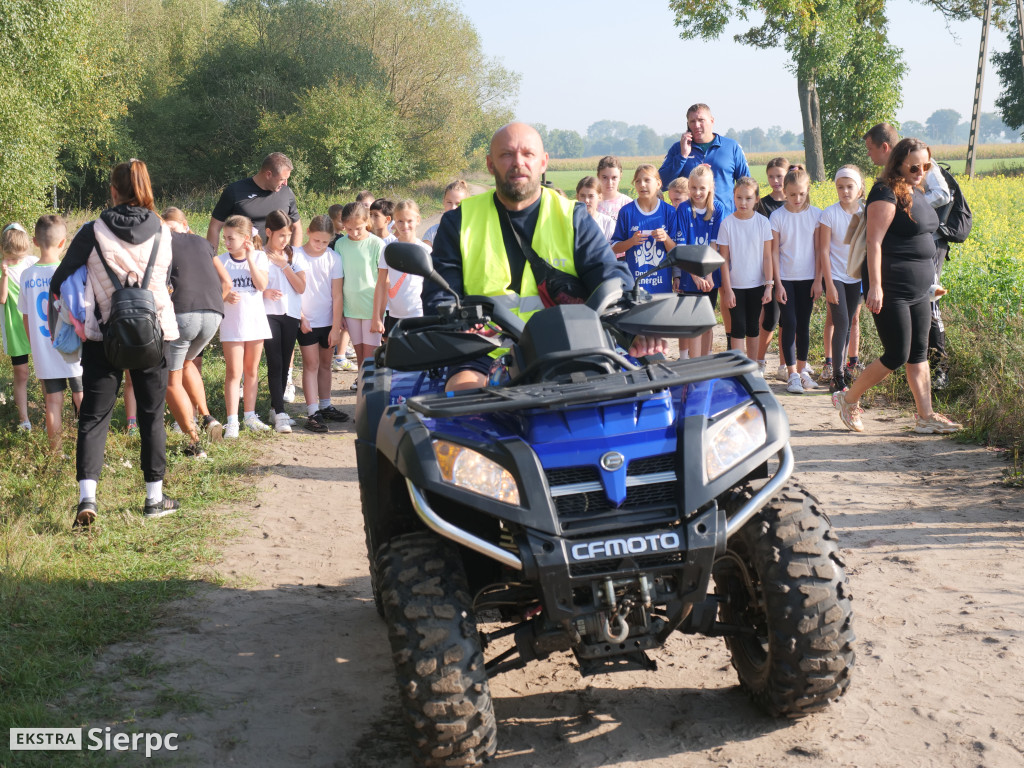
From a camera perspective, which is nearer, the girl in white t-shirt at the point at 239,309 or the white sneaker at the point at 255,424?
the girl in white t-shirt at the point at 239,309

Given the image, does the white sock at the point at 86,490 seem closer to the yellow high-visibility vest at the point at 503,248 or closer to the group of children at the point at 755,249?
the yellow high-visibility vest at the point at 503,248

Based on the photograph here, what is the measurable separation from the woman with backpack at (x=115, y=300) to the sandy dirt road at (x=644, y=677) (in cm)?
96

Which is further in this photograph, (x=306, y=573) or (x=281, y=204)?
(x=281, y=204)

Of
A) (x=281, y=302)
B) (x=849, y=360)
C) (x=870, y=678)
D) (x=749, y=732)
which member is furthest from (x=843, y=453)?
(x=281, y=302)

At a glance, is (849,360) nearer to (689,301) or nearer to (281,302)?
(281,302)

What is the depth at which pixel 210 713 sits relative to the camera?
376 centimetres

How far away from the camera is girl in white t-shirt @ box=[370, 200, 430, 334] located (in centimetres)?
856

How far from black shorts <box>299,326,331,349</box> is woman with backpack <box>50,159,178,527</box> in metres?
2.86

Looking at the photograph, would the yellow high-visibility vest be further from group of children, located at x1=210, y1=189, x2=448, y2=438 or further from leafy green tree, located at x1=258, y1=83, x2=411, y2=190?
leafy green tree, located at x1=258, y1=83, x2=411, y2=190

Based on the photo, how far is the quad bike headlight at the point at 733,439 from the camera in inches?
120

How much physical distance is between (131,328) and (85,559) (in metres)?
1.30

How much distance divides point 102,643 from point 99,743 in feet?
3.08

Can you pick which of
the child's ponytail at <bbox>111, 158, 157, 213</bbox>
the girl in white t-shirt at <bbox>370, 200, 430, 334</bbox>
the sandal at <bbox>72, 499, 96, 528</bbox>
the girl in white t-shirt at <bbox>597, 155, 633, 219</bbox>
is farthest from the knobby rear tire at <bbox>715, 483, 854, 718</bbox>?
the girl in white t-shirt at <bbox>597, 155, 633, 219</bbox>

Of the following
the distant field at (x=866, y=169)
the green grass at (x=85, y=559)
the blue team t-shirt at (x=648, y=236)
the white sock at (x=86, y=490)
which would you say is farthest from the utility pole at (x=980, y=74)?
the white sock at (x=86, y=490)
